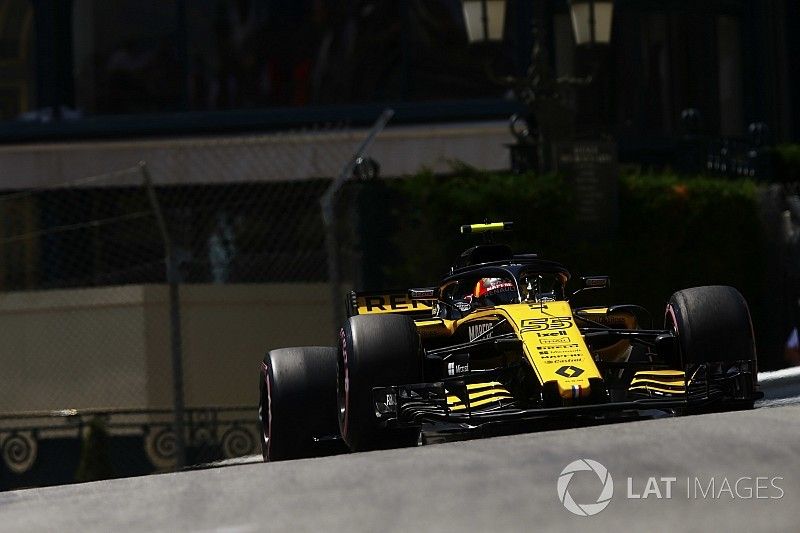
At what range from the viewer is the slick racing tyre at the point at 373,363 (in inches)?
281

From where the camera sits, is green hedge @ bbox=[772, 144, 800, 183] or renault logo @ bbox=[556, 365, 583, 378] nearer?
renault logo @ bbox=[556, 365, 583, 378]

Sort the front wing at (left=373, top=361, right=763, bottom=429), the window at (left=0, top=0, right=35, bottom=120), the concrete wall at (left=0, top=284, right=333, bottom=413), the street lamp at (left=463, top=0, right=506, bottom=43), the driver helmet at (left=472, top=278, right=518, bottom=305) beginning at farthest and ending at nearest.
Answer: the window at (left=0, top=0, right=35, bottom=120) → the street lamp at (left=463, top=0, right=506, bottom=43) → the concrete wall at (left=0, top=284, right=333, bottom=413) → the driver helmet at (left=472, top=278, right=518, bottom=305) → the front wing at (left=373, top=361, right=763, bottom=429)

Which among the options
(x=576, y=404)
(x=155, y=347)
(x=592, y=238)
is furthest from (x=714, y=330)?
(x=155, y=347)

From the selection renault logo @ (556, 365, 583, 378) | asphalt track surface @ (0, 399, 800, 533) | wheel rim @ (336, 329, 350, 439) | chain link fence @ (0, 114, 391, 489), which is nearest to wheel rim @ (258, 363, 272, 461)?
wheel rim @ (336, 329, 350, 439)

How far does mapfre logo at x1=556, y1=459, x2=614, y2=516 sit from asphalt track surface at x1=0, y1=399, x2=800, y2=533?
0.02 meters

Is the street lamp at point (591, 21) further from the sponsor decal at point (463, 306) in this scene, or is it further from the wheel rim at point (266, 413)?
the wheel rim at point (266, 413)

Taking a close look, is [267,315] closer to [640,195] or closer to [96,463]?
[96,463]

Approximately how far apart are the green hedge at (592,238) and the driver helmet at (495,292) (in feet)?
10.6

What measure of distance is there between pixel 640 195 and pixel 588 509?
362 inches

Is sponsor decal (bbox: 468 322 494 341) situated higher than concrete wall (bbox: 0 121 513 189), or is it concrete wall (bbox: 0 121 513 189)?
concrete wall (bbox: 0 121 513 189)

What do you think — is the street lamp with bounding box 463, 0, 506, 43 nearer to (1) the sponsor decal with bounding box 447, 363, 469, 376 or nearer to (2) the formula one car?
(2) the formula one car

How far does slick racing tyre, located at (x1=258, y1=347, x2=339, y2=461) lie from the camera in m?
8.04

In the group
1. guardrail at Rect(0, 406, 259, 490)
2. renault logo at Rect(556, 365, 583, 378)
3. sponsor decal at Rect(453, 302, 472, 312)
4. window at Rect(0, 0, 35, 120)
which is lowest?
guardrail at Rect(0, 406, 259, 490)
